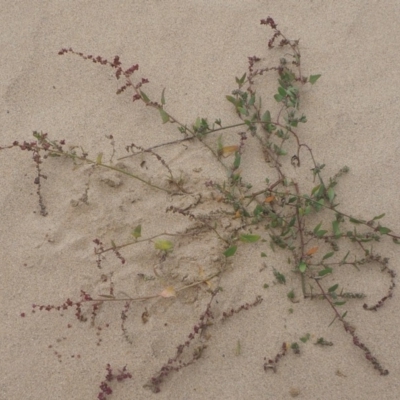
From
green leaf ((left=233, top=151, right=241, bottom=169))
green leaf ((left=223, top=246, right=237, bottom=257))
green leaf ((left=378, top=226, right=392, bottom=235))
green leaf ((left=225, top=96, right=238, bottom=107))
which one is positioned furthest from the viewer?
green leaf ((left=225, top=96, right=238, bottom=107))

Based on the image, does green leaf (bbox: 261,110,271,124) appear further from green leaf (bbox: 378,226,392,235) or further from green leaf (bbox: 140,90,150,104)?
green leaf (bbox: 378,226,392,235)

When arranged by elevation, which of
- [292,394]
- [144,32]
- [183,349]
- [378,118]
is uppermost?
[144,32]

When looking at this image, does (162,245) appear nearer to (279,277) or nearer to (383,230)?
(279,277)

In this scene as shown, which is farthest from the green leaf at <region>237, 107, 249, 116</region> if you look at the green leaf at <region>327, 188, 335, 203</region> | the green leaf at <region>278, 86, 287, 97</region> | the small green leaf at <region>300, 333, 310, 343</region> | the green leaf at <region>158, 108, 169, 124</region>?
the small green leaf at <region>300, 333, 310, 343</region>

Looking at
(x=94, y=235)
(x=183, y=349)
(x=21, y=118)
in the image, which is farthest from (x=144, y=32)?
(x=183, y=349)

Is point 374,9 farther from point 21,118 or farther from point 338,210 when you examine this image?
point 21,118

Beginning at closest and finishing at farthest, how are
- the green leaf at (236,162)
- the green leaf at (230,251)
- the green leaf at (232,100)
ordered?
the green leaf at (230,251)
the green leaf at (236,162)
the green leaf at (232,100)

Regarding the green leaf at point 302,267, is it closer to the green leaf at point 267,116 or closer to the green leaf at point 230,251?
the green leaf at point 230,251

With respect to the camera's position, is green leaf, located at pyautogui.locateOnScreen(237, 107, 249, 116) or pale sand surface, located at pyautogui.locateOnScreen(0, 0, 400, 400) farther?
green leaf, located at pyautogui.locateOnScreen(237, 107, 249, 116)

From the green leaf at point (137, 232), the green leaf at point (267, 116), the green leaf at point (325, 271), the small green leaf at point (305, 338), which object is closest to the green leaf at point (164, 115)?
the green leaf at point (267, 116)
